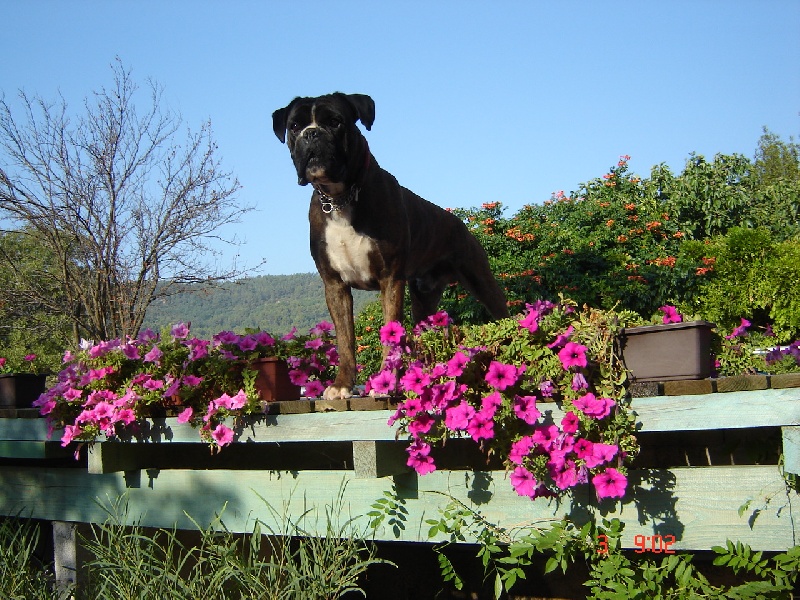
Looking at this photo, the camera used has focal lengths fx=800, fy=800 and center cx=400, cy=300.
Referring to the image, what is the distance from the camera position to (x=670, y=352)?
8.90 ft

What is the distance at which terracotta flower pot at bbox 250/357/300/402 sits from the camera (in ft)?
12.6

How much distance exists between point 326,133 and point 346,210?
0.38 metres

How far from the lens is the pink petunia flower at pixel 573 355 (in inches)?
106

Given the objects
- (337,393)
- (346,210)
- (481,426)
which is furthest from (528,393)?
(346,210)

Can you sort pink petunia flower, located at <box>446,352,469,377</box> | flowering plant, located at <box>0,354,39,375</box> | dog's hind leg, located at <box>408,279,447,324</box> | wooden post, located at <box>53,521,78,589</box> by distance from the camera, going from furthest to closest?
1. flowering plant, located at <box>0,354,39,375</box>
2. dog's hind leg, located at <box>408,279,447,324</box>
3. wooden post, located at <box>53,521,78,589</box>
4. pink petunia flower, located at <box>446,352,469,377</box>

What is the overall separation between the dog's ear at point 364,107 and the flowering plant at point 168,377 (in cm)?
114

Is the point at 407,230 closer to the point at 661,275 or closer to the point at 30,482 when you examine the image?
the point at 30,482

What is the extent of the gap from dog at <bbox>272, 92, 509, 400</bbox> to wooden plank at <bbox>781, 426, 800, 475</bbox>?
177 centimetres

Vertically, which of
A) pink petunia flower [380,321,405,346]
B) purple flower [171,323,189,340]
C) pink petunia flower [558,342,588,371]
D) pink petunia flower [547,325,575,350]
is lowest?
pink petunia flower [558,342,588,371]

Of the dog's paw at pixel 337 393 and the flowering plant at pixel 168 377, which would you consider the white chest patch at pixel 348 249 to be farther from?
the dog's paw at pixel 337 393

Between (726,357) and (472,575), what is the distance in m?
1.80

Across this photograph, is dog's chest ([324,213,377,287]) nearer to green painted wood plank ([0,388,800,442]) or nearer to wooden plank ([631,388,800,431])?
green painted wood plank ([0,388,800,442])

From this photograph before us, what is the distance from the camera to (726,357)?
138 inches

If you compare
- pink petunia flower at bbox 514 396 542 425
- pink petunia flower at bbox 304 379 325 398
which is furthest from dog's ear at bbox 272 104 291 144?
pink petunia flower at bbox 514 396 542 425
